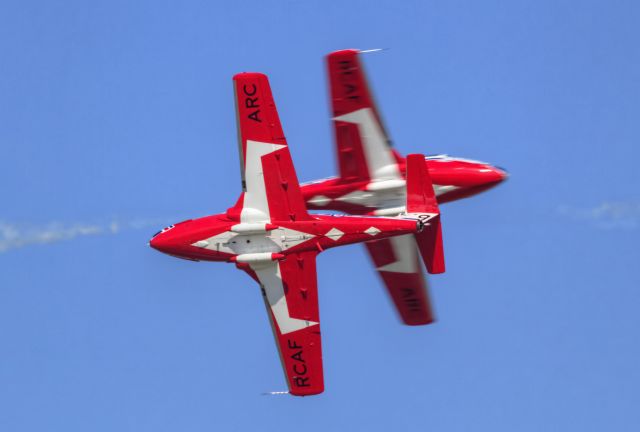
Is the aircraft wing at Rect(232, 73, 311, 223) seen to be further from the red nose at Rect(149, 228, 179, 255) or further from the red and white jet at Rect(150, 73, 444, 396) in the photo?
the red nose at Rect(149, 228, 179, 255)

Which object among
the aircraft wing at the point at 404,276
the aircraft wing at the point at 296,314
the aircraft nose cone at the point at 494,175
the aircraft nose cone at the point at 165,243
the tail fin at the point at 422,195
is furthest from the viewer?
the aircraft wing at the point at 404,276

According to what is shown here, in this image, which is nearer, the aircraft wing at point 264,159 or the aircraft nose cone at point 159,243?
the aircraft wing at point 264,159

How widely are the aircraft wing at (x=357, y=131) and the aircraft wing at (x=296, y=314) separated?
108 inches

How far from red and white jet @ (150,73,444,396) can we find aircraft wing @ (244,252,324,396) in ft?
0.07

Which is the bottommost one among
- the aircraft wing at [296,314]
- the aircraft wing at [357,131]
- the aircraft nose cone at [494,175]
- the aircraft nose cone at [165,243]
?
the aircraft wing at [296,314]

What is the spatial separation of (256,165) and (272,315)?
338cm

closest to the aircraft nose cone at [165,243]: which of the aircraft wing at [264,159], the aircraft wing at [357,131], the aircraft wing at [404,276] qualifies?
the aircraft wing at [264,159]

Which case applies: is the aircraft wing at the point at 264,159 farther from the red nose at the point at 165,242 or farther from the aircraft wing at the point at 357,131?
the aircraft wing at the point at 357,131

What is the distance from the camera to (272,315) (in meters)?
34.7

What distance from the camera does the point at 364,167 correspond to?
35.7 m

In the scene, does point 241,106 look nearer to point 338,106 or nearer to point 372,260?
point 338,106

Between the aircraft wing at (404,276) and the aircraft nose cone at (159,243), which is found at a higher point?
the aircraft nose cone at (159,243)

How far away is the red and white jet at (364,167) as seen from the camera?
35469 millimetres

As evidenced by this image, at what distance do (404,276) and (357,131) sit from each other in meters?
3.68
